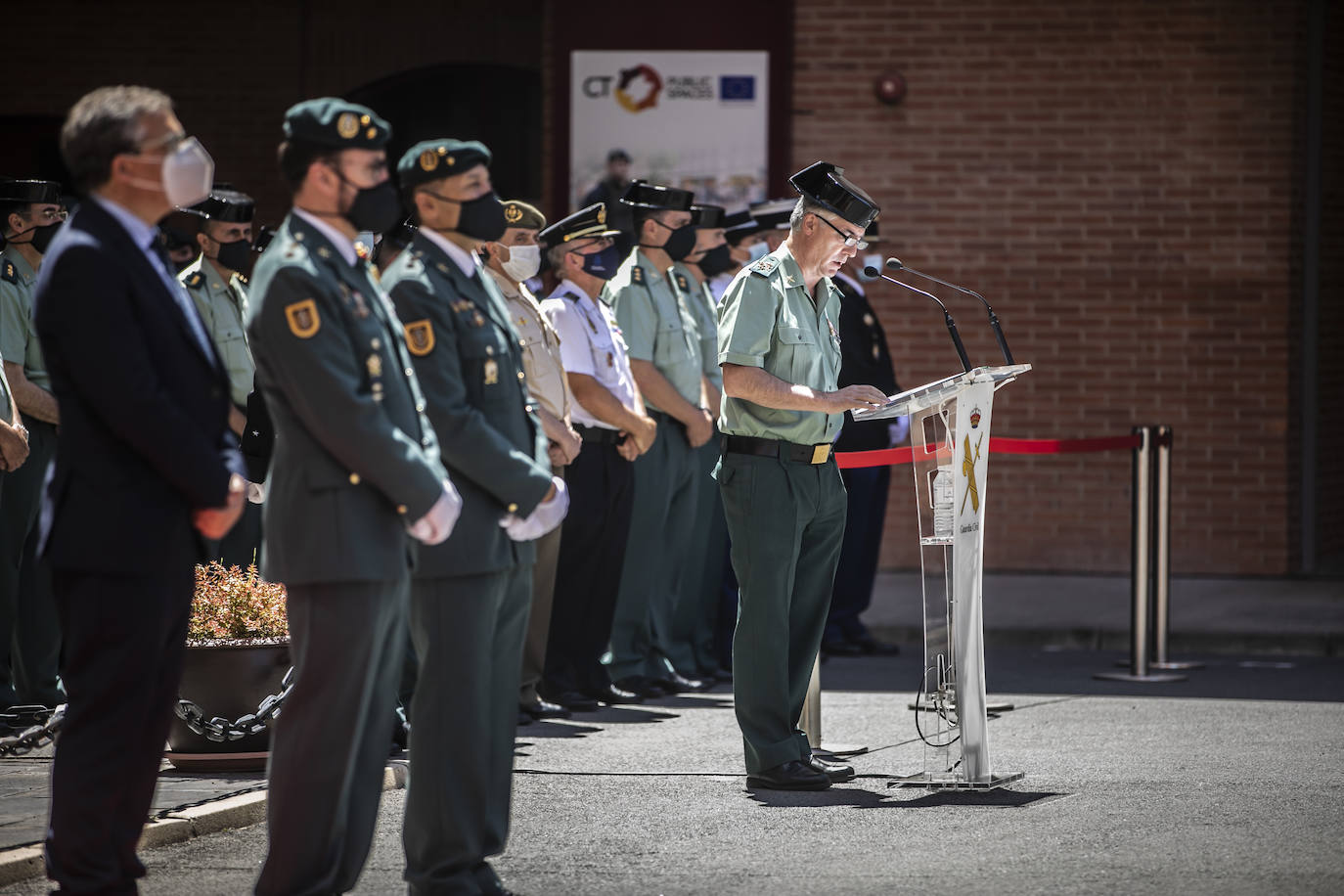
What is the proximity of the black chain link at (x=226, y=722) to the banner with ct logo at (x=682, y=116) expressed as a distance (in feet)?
23.9

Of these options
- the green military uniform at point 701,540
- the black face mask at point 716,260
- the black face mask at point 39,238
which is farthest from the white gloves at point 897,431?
the black face mask at point 39,238

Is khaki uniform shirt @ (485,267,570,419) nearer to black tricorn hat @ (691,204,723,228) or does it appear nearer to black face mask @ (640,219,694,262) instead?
black face mask @ (640,219,694,262)

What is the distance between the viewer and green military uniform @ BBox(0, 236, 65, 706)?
773 centimetres

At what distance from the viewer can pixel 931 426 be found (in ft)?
21.2

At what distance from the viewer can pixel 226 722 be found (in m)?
6.43

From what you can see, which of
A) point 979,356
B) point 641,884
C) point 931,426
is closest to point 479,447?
point 641,884

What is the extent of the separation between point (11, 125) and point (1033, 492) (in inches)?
372

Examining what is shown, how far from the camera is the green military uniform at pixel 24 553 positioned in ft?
25.3

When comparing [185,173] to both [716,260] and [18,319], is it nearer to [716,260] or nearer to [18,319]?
[18,319]

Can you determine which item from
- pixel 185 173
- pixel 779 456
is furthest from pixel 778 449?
pixel 185 173

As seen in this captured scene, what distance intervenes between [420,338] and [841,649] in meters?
6.03

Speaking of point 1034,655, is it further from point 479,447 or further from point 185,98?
point 185,98

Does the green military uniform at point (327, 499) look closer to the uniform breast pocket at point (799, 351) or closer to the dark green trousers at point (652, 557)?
the uniform breast pocket at point (799, 351)

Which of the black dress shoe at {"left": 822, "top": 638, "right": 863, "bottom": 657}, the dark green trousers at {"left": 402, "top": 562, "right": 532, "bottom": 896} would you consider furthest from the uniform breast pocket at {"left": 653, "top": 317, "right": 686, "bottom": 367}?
the dark green trousers at {"left": 402, "top": 562, "right": 532, "bottom": 896}
